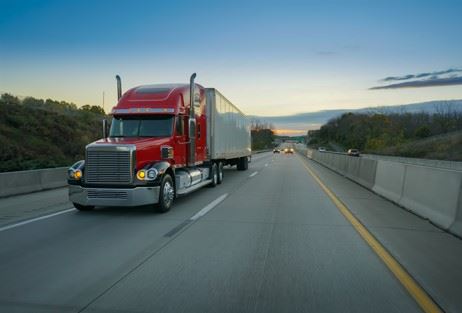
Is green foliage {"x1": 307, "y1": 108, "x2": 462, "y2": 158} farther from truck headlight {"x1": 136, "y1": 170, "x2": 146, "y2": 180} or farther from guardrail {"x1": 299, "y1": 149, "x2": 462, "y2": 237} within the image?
truck headlight {"x1": 136, "y1": 170, "x2": 146, "y2": 180}

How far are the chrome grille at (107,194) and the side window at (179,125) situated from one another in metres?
3.01

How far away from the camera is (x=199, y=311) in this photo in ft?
15.2

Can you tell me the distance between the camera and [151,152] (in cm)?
1135

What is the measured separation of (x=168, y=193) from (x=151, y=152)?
45.7 inches

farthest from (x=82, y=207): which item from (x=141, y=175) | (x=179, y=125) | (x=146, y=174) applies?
(x=179, y=125)

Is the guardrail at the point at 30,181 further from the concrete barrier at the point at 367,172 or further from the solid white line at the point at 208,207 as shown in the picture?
the concrete barrier at the point at 367,172

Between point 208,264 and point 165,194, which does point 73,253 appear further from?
point 165,194

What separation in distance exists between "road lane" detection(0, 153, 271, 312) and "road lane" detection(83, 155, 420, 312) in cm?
35

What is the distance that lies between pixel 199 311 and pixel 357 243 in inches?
162

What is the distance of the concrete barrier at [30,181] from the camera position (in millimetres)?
14383

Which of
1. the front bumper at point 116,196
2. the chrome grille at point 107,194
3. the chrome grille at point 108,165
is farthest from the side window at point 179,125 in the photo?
the chrome grille at point 107,194

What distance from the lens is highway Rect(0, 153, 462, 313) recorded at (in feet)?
16.1

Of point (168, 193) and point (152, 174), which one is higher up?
point (152, 174)

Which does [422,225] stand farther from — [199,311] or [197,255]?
[199,311]
